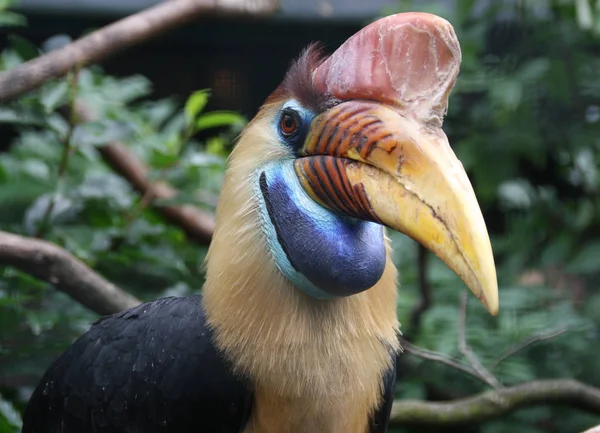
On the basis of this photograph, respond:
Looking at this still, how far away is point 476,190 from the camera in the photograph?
3949mm

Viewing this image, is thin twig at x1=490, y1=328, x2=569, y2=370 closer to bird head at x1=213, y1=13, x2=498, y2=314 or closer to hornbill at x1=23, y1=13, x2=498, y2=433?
hornbill at x1=23, y1=13, x2=498, y2=433

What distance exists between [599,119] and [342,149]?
2.48m

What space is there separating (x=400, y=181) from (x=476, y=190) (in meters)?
2.32

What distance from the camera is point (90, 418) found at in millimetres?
2238

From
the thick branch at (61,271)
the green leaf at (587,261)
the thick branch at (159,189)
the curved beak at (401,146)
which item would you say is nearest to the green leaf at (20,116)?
the thick branch at (61,271)

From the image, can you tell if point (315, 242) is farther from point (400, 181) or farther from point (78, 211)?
point (78, 211)

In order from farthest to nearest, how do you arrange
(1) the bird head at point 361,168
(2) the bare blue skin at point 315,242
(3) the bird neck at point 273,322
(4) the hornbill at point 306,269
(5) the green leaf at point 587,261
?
(5) the green leaf at point 587,261, (3) the bird neck at point 273,322, (2) the bare blue skin at point 315,242, (4) the hornbill at point 306,269, (1) the bird head at point 361,168

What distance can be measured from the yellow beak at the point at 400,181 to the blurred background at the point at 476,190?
1.37 meters

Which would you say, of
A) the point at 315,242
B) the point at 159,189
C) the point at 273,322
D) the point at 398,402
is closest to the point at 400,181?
the point at 315,242

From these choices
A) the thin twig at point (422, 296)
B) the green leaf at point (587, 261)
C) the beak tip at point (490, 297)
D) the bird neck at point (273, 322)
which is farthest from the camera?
the green leaf at point (587, 261)

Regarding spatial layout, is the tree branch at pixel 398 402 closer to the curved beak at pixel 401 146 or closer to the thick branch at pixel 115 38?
the thick branch at pixel 115 38

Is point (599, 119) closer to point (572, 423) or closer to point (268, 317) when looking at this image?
point (572, 423)

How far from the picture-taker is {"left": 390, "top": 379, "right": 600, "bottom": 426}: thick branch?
303 cm

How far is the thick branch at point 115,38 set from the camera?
109 inches
